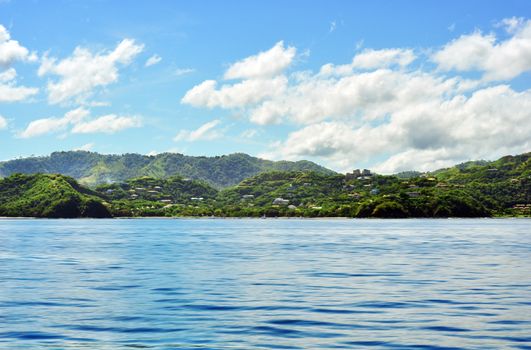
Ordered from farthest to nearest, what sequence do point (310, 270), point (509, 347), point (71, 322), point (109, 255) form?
1. point (109, 255)
2. point (310, 270)
3. point (71, 322)
4. point (509, 347)

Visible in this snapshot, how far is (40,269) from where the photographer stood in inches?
2349

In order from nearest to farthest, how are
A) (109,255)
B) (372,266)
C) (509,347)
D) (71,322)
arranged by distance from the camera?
1. (509,347)
2. (71,322)
3. (372,266)
4. (109,255)

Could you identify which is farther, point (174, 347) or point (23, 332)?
point (23, 332)

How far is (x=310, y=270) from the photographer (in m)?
56.8

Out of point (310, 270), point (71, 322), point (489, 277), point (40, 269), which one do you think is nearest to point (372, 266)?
point (310, 270)

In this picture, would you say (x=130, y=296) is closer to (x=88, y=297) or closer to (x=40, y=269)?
(x=88, y=297)

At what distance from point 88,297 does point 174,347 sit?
17.2m

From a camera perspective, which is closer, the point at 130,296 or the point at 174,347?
the point at 174,347

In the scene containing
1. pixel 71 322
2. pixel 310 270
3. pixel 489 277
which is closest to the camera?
pixel 71 322

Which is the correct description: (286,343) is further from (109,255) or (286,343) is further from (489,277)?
(109,255)

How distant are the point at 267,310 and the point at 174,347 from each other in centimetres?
980

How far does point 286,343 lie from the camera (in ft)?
81.3

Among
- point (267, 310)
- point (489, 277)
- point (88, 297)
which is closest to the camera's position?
point (267, 310)

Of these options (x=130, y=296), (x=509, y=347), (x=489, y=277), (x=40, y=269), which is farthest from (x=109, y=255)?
(x=509, y=347)
